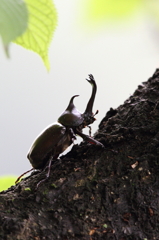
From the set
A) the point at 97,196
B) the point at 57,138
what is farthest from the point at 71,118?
the point at 97,196

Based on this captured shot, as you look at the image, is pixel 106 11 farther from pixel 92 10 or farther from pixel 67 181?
pixel 67 181

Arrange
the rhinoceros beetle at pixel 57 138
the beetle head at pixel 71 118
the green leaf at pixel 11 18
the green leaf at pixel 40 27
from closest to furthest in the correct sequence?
the green leaf at pixel 11 18
the green leaf at pixel 40 27
the rhinoceros beetle at pixel 57 138
the beetle head at pixel 71 118

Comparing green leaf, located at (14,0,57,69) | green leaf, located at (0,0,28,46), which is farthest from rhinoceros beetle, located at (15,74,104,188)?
green leaf, located at (0,0,28,46)

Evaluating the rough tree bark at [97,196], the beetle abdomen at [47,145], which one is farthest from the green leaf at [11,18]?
the beetle abdomen at [47,145]

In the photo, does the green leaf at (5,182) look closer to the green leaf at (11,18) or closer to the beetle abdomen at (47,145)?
the beetle abdomen at (47,145)

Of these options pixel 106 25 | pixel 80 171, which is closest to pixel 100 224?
pixel 80 171

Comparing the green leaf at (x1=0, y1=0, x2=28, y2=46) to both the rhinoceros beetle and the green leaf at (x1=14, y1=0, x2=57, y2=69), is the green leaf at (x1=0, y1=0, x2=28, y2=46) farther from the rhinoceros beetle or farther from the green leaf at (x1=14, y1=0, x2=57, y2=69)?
the rhinoceros beetle
